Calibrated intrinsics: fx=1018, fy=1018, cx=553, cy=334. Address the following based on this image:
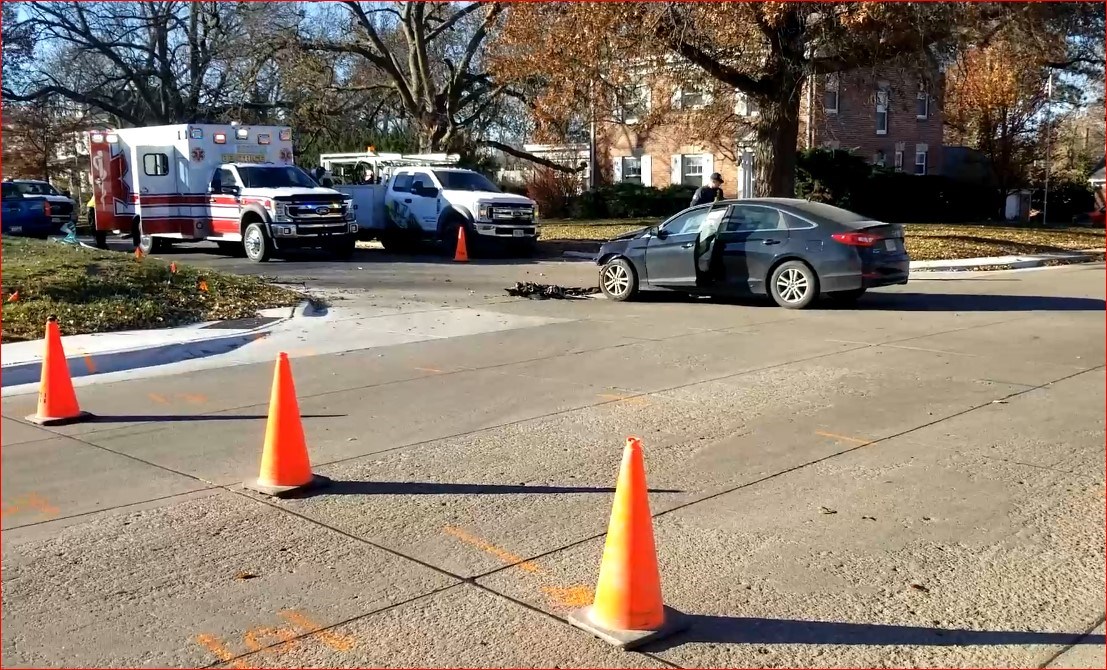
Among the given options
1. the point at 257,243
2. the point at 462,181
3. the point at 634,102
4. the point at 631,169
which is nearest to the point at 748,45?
the point at 634,102

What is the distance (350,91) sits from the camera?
126 feet

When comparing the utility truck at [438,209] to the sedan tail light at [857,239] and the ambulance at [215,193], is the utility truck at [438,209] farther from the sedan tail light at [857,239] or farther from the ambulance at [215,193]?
the sedan tail light at [857,239]

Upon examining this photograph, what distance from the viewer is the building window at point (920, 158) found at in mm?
43438

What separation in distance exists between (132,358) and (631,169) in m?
34.2

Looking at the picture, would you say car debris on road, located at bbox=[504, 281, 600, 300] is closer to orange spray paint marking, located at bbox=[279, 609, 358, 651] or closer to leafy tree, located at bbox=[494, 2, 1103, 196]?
leafy tree, located at bbox=[494, 2, 1103, 196]

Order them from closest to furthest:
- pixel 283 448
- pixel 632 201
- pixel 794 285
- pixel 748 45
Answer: pixel 283 448 < pixel 794 285 < pixel 748 45 < pixel 632 201

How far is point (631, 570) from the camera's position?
3961 mm

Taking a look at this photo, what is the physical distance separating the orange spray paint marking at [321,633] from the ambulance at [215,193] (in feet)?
58.3

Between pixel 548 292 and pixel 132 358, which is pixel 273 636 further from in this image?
pixel 548 292

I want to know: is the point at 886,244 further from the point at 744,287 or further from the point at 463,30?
the point at 463,30

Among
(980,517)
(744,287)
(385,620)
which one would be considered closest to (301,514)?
(385,620)

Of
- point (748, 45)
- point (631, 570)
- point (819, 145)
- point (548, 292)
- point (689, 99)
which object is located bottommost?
point (631, 570)

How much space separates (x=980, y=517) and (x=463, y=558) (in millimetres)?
2759

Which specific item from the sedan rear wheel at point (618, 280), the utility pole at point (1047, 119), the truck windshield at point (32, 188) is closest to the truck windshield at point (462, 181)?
the sedan rear wheel at point (618, 280)
